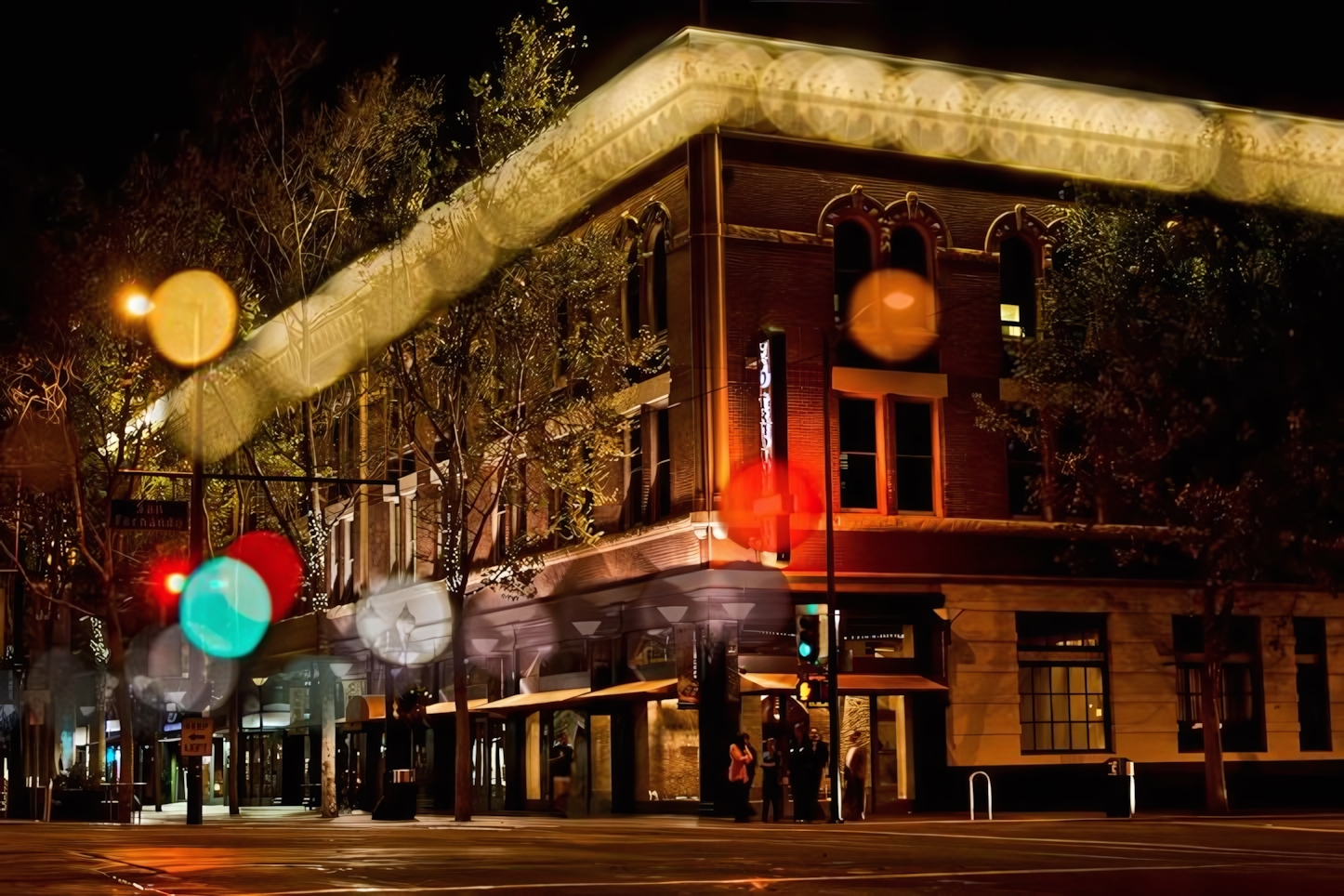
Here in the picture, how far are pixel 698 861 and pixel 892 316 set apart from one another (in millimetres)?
20057

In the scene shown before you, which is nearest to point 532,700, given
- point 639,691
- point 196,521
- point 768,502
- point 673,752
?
point 673,752

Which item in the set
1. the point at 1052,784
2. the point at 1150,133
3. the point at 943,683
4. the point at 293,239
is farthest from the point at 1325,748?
the point at 293,239

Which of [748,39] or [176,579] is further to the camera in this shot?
[176,579]

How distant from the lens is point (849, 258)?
124ft

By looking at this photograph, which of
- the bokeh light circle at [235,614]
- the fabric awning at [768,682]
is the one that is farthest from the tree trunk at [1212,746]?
the bokeh light circle at [235,614]

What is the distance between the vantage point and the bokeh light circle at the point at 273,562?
183ft

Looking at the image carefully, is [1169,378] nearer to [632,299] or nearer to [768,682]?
[768,682]

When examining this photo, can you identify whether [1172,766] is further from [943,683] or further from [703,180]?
[703,180]

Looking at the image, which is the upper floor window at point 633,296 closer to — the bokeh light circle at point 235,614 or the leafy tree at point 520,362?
the leafy tree at point 520,362

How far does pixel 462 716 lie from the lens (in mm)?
36156

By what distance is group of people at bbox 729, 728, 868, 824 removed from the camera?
109ft

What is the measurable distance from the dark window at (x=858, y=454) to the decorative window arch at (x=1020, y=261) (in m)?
3.79

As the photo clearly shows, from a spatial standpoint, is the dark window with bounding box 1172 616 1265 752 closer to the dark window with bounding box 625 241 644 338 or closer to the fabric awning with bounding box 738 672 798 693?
the fabric awning with bounding box 738 672 798 693

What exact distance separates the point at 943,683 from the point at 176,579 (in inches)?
748
